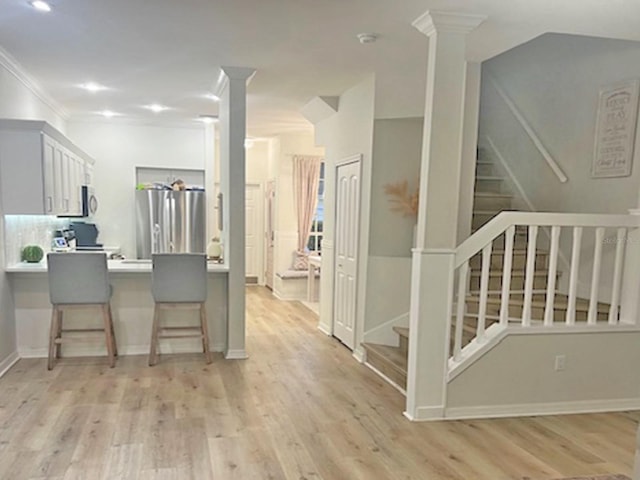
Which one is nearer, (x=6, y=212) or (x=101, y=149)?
(x=6, y=212)

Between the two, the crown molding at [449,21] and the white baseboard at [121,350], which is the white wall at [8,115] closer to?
the white baseboard at [121,350]

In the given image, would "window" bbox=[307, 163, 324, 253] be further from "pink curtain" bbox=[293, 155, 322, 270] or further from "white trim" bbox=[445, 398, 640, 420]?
"white trim" bbox=[445, 398, 640, 420]

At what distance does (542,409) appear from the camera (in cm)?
336

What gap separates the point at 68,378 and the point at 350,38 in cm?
349

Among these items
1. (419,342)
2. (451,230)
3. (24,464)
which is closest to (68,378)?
(24,464)

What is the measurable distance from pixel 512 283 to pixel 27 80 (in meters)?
4.96

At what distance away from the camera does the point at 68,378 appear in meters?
3.86

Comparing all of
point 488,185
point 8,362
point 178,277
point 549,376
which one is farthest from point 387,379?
point 8,362

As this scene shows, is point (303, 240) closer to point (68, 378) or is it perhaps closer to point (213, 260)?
point (213, 260)

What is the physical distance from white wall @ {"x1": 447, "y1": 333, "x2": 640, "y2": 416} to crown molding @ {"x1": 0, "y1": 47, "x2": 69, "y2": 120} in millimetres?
4344

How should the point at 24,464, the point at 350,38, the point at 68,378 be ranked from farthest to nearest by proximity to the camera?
the point at 68,378 → the point at 350,38 → the point at 24,464

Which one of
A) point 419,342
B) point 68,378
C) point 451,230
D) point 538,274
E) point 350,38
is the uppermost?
point 350,38

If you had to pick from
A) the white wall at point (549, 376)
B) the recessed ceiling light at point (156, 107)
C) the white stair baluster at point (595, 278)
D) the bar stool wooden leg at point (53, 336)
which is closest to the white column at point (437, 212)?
the white wall at point (549, 376)

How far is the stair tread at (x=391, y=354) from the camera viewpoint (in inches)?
152
